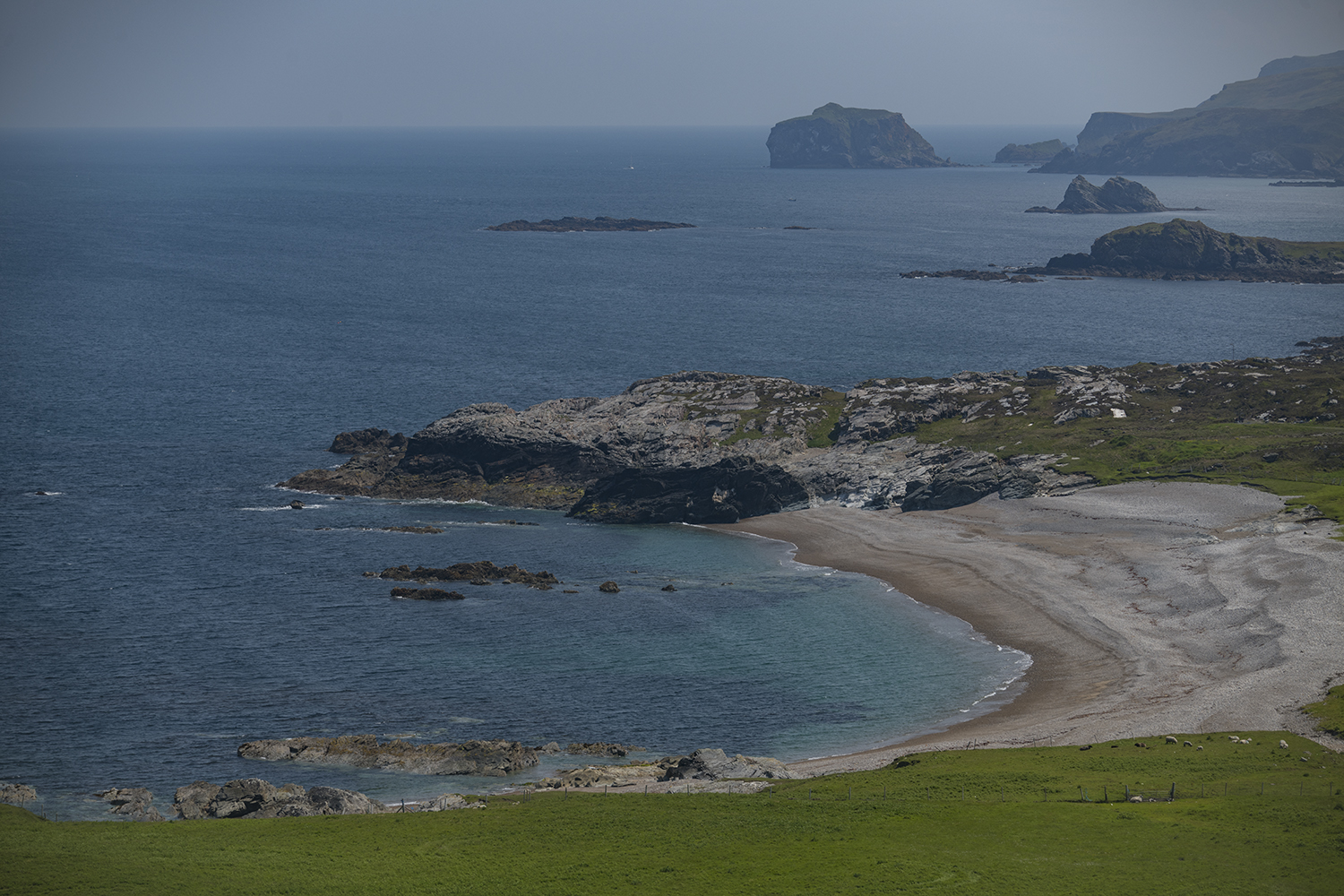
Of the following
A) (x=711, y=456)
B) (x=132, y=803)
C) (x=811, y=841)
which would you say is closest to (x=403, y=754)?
(x=132, y=803)

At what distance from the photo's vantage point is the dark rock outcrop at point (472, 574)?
85812mm

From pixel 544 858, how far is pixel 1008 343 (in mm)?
145132

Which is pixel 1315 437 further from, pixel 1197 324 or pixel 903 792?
pixel 1197 324

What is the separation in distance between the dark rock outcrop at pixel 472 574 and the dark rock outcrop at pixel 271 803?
115ft

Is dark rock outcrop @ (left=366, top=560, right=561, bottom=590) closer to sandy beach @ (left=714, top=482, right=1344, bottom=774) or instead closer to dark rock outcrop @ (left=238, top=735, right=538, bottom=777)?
sandy beach @ (left=714, top=482, right=1344, bottom=774)

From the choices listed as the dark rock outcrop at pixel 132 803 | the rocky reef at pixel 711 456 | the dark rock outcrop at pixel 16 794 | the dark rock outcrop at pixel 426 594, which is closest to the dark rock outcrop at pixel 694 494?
the rocky reef at pixel 711 456

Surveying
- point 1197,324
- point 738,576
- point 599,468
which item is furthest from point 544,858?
point 1197,324

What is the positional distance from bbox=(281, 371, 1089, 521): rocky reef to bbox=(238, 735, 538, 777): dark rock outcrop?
46.7m

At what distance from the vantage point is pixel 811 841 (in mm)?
42969

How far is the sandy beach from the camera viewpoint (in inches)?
2327

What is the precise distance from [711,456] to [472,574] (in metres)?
29.2

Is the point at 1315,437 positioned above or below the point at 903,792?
above

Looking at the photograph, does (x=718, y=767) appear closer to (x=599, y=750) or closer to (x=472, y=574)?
(x=599, y=750)

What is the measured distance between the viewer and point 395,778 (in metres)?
55.6
